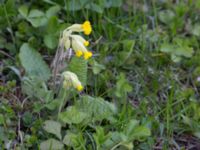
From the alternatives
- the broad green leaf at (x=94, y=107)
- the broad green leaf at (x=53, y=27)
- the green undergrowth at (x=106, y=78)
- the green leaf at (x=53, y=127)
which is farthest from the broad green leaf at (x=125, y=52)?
the green leaf at (x=53, y=127)

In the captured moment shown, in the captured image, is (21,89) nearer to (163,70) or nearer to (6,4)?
(6,4)

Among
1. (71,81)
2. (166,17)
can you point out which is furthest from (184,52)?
(71,81)

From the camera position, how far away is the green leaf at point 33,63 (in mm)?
2715

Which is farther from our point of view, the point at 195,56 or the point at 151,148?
the point at 195,56

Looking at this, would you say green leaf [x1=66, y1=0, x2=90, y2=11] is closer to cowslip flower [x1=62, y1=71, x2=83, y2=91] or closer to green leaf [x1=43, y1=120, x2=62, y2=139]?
cowslip flower [x1=62, y1=71, x2=83, y2=91]

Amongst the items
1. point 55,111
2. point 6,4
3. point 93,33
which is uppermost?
point 6,4

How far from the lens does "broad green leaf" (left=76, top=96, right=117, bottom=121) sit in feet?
8.10

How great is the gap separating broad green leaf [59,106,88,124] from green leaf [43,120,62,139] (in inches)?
1.4

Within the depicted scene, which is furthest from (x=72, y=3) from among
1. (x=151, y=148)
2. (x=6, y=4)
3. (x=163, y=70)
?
(x=151, y=148)

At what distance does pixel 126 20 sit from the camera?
322 cm

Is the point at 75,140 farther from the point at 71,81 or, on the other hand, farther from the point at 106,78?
the point at 106,78

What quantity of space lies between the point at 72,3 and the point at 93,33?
228 millimetres

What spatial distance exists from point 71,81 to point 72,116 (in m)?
0.16

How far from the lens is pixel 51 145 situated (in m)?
2.29
